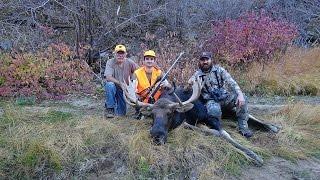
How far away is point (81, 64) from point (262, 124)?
16.0ft

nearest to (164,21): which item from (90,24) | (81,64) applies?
(90,24)

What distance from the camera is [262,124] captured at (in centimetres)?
791

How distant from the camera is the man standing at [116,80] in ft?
27.2

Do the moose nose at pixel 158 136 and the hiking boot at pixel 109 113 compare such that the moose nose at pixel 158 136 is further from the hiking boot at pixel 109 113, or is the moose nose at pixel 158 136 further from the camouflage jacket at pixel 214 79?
the hiking boot at pixel 109 113

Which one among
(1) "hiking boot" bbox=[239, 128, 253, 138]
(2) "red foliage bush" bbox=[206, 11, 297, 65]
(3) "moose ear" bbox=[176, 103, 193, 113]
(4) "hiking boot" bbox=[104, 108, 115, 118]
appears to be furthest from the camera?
(2) "red foliage bush" bbox=[206, 11, 297, 65]

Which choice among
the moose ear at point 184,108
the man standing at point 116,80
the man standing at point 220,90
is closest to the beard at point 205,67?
the man standing at point 220,90

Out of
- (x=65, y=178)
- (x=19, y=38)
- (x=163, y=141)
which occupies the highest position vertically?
(x=19, y=38)

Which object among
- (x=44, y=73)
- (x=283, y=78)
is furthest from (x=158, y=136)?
(x=283, y=78)

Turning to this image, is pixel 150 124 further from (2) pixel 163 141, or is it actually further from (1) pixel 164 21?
(1) pixel 164 21

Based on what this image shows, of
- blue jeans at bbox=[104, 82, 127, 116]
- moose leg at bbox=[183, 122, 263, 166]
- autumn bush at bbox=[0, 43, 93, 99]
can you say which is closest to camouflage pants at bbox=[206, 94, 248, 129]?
moose leg at bbox=[183, 122, 263, 166]

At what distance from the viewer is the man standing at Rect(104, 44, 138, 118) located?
830 centimetres

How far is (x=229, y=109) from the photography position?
25.9ft

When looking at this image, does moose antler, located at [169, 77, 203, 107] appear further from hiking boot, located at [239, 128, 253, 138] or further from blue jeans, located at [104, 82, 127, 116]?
blue jeans, located at [104, 82, 127, 116]

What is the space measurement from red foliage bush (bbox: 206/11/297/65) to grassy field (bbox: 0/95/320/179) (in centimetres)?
398
